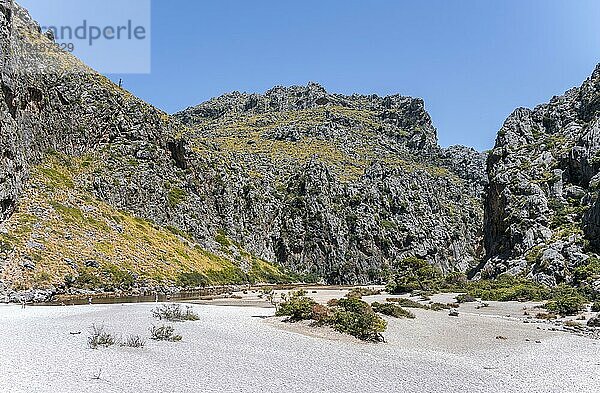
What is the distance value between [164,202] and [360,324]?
71.4m

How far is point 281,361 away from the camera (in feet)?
54.6

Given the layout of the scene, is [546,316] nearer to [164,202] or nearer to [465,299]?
[465,299]

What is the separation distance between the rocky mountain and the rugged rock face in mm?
43492

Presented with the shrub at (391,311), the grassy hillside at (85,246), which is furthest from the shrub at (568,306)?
the grassy hillside at (85,246)

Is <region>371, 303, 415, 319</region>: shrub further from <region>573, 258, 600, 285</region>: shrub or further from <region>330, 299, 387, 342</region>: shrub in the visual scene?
<region>573, 258, 600, 285</region>: shrub

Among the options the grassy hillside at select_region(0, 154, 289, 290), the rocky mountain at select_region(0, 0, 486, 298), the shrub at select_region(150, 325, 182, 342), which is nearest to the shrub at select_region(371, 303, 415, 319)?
the shrub at select_region(150, 325, 182, 342)

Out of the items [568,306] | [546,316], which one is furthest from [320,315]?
[568,306]

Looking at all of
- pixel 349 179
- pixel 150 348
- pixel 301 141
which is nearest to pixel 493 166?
pixel 349 179

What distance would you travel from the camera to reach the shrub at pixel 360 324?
22500mm

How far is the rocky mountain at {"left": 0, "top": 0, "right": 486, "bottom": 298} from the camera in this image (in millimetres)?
58000

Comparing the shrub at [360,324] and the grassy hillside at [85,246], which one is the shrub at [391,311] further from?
the grassy hillside at [85,246]

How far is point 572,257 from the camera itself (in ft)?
185

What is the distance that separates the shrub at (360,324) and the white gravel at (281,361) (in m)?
0.84

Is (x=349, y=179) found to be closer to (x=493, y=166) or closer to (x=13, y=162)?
(x=493, y=166)
